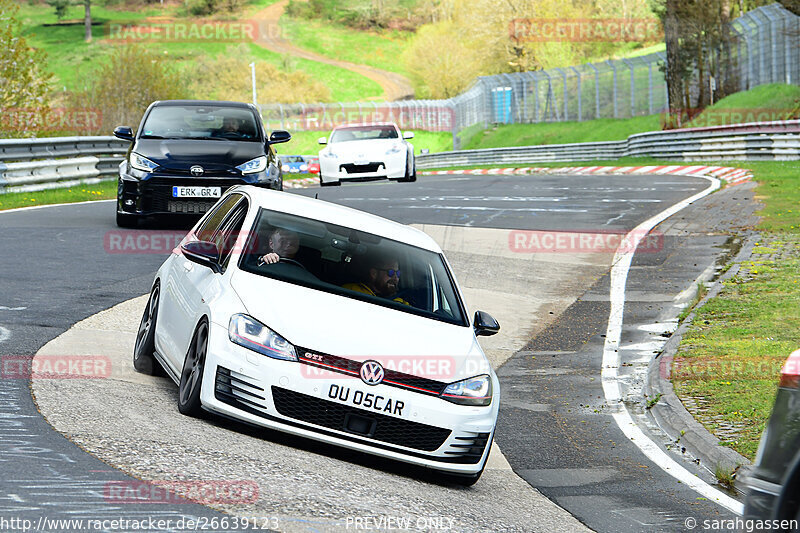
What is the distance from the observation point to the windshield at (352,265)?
7555mm

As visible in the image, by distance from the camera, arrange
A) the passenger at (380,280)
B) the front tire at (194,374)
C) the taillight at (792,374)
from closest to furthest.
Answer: the taillight at (792,374), the front tire at (194,374), the passenger at (380,280)

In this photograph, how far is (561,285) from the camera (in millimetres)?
15641

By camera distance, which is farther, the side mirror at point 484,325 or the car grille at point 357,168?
the car grille at point 357,168

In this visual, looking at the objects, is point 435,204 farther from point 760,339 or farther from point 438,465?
point 438,465

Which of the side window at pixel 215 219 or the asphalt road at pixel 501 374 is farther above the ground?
the side window at pixel 215 219

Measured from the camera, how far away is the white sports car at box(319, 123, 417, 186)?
1052 inches

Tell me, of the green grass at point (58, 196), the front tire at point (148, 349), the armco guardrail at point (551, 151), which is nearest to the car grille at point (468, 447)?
the front tire at point (148, 349)

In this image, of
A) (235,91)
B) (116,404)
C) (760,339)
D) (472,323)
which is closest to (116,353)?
(116,404)

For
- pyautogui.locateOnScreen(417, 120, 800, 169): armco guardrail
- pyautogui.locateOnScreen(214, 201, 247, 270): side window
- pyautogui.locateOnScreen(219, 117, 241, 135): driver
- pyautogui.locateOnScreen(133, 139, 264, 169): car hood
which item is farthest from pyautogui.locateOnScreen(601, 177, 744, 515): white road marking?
pyautogui.locateOnScreen(417, 120, 800, 169): armco guardrail

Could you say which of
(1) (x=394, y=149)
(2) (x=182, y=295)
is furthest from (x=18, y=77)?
(2) (x=182, y=295)

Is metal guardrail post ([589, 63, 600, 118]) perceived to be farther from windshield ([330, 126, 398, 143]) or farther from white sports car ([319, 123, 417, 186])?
windshield ([330, 126, 398, 143])

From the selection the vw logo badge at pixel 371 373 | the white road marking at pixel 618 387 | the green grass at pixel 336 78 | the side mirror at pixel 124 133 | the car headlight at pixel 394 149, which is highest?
the side mirror at pixel 124 133

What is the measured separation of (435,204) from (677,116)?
93.8 feet

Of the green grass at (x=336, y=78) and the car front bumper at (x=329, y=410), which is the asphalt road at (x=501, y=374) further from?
the green grass at (x=336, y=78)
